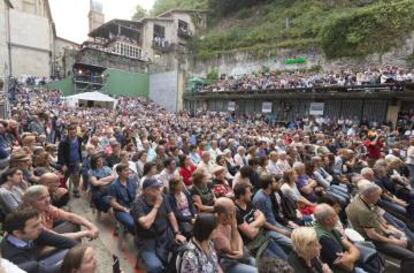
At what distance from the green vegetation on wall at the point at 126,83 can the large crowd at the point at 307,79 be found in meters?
7.81

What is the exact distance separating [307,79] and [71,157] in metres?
18.3

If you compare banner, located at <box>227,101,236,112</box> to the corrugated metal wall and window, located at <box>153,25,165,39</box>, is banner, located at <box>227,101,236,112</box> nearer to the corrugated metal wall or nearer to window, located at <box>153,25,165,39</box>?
the corrugated metal wall

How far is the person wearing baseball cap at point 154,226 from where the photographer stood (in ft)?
13.3

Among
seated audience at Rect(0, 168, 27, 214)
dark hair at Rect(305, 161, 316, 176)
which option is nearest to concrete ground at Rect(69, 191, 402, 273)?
seated audience at Rect(0, 168, 27, 214)

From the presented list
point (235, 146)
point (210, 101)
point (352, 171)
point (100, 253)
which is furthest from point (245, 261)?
point (210, 101)

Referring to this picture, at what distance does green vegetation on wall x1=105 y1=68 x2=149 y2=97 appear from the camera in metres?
33.5

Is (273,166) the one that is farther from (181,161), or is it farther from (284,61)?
(284,61)

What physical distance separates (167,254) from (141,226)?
467 mm

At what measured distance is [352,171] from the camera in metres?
8.99

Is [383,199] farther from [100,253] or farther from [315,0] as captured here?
[315,0]

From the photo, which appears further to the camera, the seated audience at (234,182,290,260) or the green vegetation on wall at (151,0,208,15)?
the green vegetation on wall at (151,0,208,15)

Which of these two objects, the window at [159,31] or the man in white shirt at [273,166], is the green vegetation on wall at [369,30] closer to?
the man in white shirt at [273,166]

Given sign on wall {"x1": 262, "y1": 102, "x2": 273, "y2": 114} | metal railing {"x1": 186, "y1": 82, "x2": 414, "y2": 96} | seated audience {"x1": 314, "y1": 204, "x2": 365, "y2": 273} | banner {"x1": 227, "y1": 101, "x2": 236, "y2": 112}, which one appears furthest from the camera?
banner {"x1": 227, "y1": 101, "x2": 236, "y2": 112}

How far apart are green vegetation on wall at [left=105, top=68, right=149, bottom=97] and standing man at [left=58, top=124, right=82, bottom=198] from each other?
2713 centimetres
